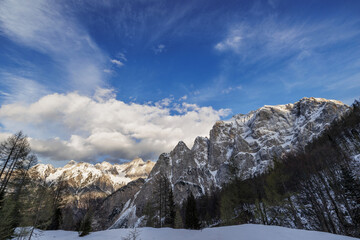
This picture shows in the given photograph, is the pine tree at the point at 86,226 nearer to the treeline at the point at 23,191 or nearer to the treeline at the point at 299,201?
the treeline at the point at 23,191

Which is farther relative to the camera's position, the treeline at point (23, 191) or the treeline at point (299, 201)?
the treeline at point (299, 201)

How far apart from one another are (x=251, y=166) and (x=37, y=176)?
16863cm

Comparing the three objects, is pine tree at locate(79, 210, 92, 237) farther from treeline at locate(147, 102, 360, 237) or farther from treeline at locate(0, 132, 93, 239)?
treeline at locate(147, 102, 360, 237)

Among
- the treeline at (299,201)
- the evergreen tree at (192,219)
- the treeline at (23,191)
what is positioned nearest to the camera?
the treeline at (23,191)

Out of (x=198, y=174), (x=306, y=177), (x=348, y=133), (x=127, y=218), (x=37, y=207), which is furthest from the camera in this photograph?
(x=198, y=174)

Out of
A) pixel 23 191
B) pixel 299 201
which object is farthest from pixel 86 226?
pixel 299 201

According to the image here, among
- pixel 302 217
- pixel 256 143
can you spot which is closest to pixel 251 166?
pixel 256 143

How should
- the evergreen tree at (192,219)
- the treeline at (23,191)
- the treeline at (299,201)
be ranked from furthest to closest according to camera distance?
1. the evergreen tree at (192,219)
2. the treeline at (299,201)
3. the treeline at (23,191)

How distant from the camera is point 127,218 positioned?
136 metres

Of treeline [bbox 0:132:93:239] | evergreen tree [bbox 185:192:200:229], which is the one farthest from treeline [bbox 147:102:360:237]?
treeline [bbox 0:132:93:239]

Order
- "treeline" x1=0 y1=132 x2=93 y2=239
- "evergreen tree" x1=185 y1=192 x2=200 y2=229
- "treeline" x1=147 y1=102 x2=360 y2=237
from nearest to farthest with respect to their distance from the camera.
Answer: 1. "treeline" x1=0 y1=132 x2=93 y2=239
2. "treeline" x1=147 y1=102 x2=360 y2=237
3. "evergreen tree" x1=185 y1=192 x2=200 y2=229

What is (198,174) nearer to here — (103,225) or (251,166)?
(251,166)

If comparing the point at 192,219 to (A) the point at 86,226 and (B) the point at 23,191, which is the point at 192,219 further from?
(B) the point at 23,191

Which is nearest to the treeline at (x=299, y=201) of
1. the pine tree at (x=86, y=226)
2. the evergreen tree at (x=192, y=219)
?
the evergreen tree at (x=192, y=219)
